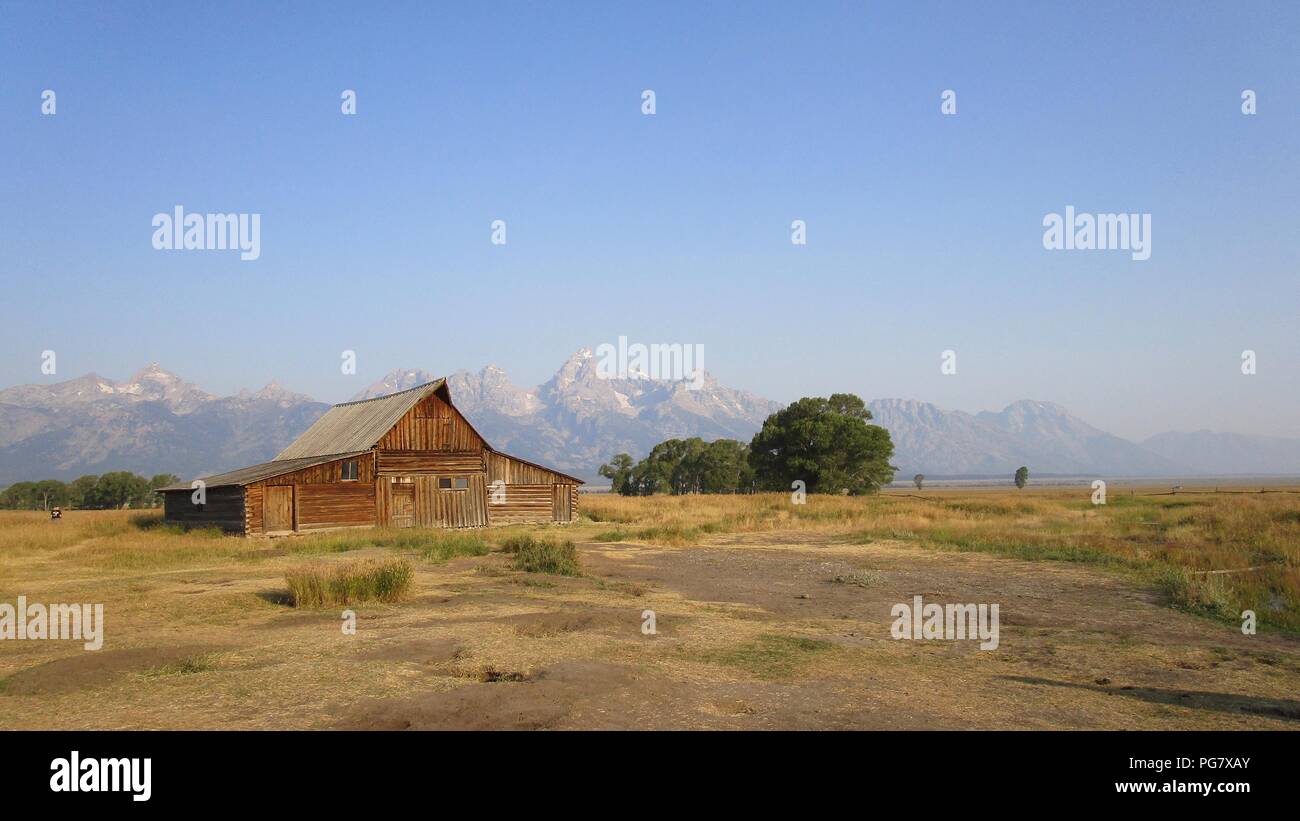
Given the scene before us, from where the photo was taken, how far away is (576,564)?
22844mm

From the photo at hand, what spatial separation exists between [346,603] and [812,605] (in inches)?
364

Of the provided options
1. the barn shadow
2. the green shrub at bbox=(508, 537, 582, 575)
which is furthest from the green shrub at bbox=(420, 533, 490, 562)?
the barn shadow

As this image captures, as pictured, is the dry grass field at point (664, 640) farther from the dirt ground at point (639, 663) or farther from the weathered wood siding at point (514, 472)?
the weathered wood siding at point (514, 472)

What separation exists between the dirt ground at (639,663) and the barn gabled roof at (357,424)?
2169 centimetres

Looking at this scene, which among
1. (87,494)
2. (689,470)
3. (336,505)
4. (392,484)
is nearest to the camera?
(336,505)

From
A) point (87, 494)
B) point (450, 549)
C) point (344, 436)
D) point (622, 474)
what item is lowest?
point (87, 494)

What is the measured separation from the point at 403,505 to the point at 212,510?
8619 millimetres

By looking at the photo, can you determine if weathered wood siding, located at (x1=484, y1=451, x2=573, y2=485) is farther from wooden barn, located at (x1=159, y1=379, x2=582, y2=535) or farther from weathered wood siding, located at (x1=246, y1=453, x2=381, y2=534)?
weathered wood siding, located at (x1=246, y1=453, x2=381, y2=534)

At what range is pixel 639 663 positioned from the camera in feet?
35.7

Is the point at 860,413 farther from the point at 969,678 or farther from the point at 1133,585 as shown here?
the point at 969,678

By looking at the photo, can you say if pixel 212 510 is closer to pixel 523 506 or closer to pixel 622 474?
pixel 523 506

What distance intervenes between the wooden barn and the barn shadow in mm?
A: 33683
